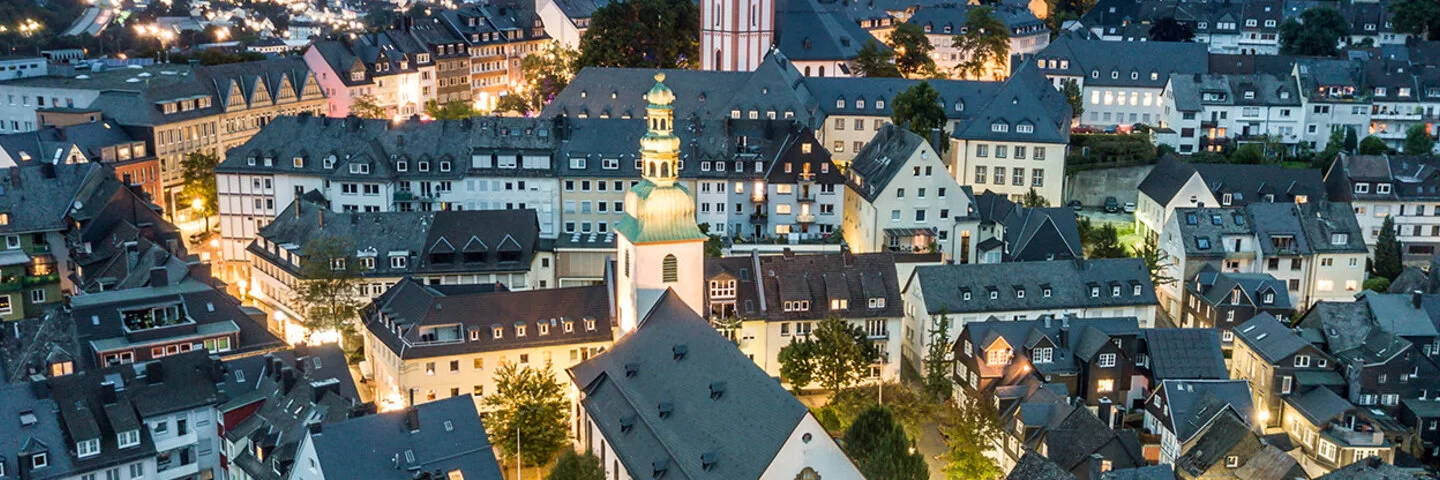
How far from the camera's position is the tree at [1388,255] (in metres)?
106

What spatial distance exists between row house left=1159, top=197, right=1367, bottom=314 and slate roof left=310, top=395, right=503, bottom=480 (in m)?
55.0

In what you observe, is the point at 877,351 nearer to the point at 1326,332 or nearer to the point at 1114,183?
the point at 1326,332

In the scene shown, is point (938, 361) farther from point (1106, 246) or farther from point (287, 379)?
point (287, 379)

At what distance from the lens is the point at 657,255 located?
6700cm

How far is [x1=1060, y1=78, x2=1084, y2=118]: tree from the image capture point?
134875 millimetres

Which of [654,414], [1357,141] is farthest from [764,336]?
[1357,141]

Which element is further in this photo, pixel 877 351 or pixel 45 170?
pixel 45 170

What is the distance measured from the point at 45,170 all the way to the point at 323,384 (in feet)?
142

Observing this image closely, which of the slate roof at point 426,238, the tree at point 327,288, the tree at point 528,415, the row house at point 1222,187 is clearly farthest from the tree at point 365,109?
the row house at point 1222,187

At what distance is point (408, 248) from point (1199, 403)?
1934 inches

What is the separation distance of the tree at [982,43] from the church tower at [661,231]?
86846 millimetres

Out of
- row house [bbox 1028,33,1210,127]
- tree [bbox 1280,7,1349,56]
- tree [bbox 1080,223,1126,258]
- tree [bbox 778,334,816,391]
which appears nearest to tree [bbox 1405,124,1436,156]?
row house [bbox 1028,33,1210,127]

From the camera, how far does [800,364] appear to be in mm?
78375

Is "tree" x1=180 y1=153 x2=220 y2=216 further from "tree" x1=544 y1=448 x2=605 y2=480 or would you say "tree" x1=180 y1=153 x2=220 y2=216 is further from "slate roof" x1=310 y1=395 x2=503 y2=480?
"tree" x1=544 y1=448 x2=605 y2=480
